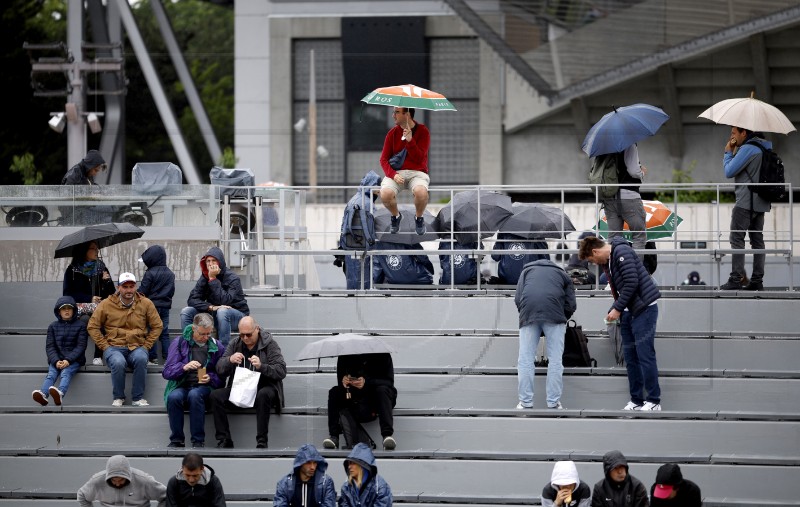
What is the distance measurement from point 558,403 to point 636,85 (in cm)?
1407

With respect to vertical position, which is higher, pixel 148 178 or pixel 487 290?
pixel 148 178

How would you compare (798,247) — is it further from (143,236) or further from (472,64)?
(143,236)

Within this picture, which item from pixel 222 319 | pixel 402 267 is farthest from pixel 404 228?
pixel 222 319

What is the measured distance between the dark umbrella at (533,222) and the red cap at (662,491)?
5963 millimetres

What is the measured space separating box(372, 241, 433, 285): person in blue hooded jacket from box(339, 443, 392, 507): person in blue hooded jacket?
5746 mm

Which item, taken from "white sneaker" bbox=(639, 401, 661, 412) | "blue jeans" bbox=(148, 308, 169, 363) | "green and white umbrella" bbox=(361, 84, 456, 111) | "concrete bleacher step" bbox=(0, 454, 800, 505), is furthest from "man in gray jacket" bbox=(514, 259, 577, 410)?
"blue jeans" bbox=(148, 308, 169, 363)

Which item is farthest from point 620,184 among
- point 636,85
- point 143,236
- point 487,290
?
point 636,85

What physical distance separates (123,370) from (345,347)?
8.60 ft

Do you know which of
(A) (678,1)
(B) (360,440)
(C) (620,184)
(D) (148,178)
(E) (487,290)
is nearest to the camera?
(B) (360,440)

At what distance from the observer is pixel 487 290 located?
679 inches

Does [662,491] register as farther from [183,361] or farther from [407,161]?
[407,161]

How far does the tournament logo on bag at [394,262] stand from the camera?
1797 centimetres

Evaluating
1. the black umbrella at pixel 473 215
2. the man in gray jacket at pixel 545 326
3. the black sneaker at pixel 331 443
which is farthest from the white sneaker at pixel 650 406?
the black umbrella at pixel 473 215

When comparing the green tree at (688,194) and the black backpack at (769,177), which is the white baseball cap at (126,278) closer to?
the black backpack at (769,177)
